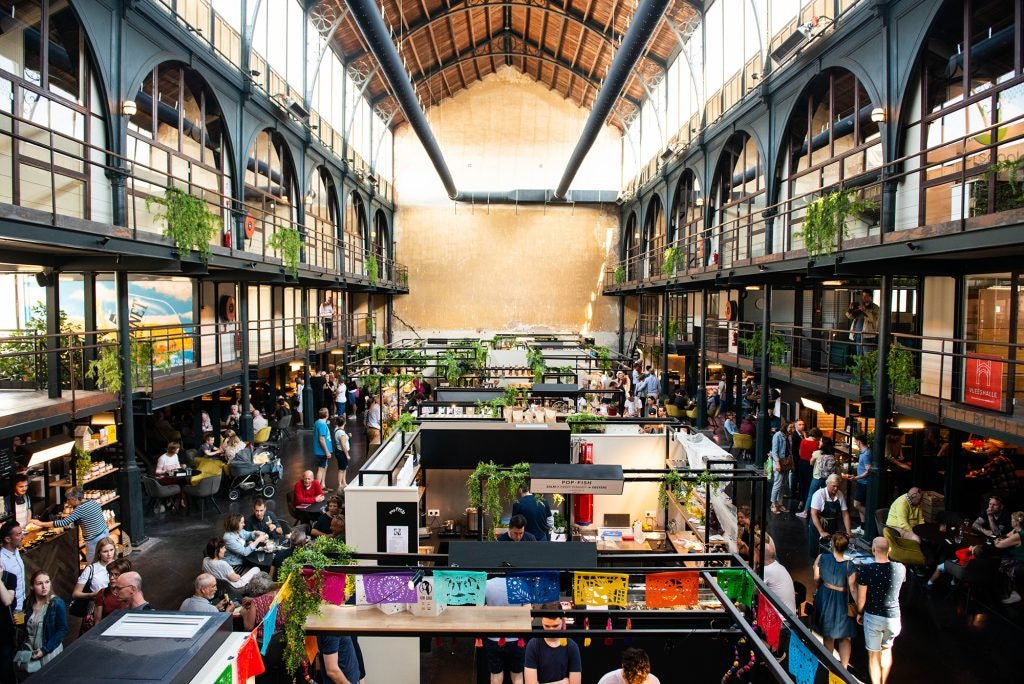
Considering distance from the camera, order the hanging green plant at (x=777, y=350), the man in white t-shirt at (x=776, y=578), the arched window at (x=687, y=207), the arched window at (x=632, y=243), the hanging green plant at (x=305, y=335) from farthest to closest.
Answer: the arched window at (x=632, y=243)
the arched window at (x=687, y=207)
the hanging green plant at (x=305, y=335)
the hanging green plant at (x=777, y=350)
the man in white t-shirt at (x=776, y=578)

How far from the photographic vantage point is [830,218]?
9383 mm

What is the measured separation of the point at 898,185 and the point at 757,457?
6008mm

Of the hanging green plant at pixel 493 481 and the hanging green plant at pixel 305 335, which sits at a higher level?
the hanging green plant at pixel 305 335

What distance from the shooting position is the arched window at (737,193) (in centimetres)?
1580

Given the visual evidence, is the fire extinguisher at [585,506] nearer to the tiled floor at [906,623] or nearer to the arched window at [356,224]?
the tiled floor at [906,623]

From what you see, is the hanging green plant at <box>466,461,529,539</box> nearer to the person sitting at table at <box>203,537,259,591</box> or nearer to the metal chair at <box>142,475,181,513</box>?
the person sitting at table at <box>203,537,259,591</box>

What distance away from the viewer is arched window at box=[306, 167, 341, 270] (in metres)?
20.4

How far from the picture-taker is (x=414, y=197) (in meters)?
31.3

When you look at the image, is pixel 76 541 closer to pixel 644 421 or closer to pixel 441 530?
pixel 441 530

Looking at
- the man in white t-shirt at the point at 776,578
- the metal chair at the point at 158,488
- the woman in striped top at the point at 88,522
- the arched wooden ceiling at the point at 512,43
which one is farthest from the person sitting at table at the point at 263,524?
the arched wooden ceiling at the point at 512,43

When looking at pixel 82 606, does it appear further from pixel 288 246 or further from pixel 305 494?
pixel 288 246

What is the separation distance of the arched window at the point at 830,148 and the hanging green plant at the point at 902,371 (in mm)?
2254

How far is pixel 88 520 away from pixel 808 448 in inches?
433

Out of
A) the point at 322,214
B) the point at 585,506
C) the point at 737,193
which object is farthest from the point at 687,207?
the point at 585,506
